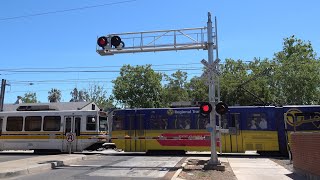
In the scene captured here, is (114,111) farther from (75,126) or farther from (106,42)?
(106,42)

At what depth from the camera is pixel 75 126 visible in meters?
25.8

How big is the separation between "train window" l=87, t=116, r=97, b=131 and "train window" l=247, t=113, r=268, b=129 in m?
9.77

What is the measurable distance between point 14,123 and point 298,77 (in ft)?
101

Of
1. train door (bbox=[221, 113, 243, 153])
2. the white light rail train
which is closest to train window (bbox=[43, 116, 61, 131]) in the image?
the white light rail train

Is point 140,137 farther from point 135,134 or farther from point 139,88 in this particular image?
point 139,88

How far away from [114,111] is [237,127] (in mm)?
7824

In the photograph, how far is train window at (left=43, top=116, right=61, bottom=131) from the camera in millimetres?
26031

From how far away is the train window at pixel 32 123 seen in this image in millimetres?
26359

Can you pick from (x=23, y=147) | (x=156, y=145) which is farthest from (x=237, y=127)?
(x=23, y=147)

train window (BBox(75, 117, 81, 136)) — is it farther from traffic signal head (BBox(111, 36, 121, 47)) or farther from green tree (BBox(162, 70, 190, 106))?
green tree (BBox(162, 70, 190, 106))

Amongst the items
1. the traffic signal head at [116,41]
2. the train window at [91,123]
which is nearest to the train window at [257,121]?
the train window at [91,123]

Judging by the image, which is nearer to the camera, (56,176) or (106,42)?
(56,176)

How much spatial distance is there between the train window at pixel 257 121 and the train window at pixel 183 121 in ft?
11.8

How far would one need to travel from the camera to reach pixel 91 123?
84.1 feet
